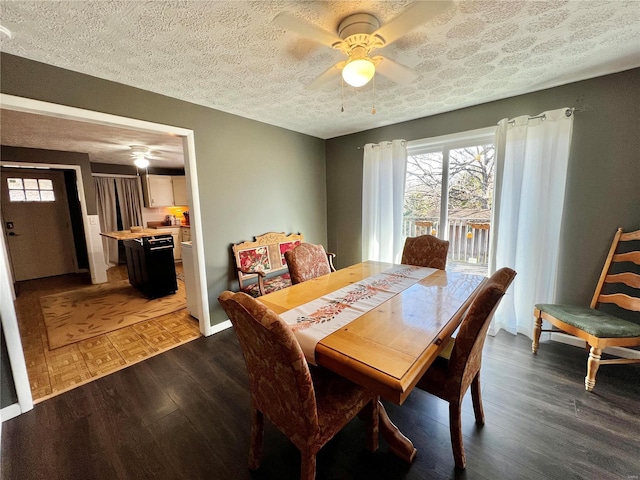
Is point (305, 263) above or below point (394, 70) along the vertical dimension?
below

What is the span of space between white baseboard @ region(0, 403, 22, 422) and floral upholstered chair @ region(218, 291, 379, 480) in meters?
1.74

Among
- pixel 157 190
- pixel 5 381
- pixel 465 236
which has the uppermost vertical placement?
pixel 157 190

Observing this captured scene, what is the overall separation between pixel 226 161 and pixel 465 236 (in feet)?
9.68

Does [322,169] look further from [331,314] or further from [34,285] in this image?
[34,285]

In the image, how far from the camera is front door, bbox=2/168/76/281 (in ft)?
15.0

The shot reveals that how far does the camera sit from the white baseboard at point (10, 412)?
5.41ft

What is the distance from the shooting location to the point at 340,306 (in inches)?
58.6

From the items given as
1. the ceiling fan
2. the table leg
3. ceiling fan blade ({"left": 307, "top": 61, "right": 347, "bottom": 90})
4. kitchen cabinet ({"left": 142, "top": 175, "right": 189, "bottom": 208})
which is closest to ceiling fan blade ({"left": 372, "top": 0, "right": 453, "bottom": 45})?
the ceiling fan

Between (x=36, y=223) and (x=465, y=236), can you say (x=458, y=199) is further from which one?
(x=36, y=223)

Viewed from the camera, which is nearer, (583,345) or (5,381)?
(5,381)

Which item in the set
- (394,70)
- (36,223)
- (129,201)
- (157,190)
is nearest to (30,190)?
(36,223)

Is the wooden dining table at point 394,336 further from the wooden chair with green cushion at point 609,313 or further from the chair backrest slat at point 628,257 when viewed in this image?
the chair backrest slat at point 628,257

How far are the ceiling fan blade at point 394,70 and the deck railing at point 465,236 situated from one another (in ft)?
6.47

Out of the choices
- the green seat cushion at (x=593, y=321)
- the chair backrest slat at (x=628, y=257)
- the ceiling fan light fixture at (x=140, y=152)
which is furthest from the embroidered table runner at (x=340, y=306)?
the ceiling fan light fixture at (x=140, y=152)
